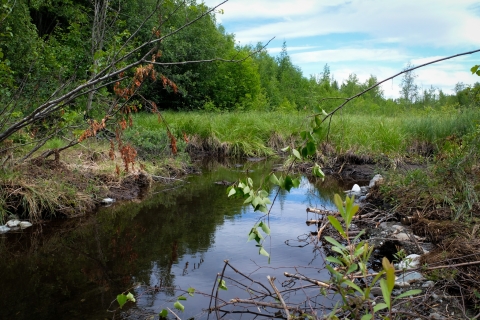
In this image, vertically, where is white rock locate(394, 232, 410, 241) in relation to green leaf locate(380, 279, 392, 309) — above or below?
below

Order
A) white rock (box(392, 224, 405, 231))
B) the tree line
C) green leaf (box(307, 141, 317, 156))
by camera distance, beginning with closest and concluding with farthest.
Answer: green leaf (box(307, 141, 317, 156)), white rock (box(392, 224, 405, 231)), the tree line

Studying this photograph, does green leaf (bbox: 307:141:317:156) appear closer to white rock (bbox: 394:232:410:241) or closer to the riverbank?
the riverbank

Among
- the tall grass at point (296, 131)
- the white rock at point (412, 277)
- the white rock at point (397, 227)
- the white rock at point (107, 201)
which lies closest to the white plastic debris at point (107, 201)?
the white rock at point (107, 201)

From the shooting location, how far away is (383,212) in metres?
5.43

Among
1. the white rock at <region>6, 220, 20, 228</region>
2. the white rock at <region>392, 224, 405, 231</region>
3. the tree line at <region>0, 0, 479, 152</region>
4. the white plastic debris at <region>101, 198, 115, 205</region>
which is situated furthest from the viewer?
the tree line at <region>0, 0, 479, 152</region>

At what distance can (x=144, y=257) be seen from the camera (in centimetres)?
465

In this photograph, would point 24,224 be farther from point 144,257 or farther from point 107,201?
point 144,257

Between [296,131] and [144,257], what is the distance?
932 cm

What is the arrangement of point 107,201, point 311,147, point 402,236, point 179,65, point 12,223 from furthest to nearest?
point 179,65, point 107,201, point 12,223, point 402,236, point 311,147

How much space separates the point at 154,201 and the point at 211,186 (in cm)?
164

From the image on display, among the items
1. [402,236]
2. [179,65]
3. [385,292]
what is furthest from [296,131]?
[179,65]

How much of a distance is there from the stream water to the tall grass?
282cm

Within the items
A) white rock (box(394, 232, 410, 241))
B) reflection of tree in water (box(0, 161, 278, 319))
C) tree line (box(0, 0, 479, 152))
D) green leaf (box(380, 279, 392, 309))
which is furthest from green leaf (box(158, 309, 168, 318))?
tree line (box(0, 0, 479, 152))

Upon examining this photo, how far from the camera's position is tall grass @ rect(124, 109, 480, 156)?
10317 mm
